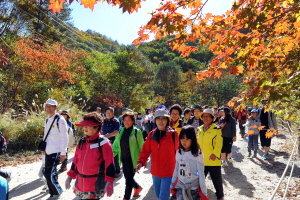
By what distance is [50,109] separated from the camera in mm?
4266

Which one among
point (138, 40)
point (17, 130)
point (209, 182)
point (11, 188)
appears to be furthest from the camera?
point (17, 130)

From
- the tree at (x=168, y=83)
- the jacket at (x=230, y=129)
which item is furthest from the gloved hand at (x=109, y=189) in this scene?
the tree at (x=168, y=83)

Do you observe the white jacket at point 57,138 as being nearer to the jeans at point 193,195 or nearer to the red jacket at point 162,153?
the red jacket at point 162,153

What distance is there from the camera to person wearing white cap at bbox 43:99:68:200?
4.11m

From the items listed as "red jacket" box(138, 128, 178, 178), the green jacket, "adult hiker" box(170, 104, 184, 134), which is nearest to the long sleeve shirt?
"red jacket" box(138, 128, 178, 178)

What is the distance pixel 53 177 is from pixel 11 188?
1.61 m

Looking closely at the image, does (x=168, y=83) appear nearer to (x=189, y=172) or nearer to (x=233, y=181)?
(x=233, y=181)

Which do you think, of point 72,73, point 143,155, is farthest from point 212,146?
point 72,73

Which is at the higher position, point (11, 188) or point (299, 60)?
point (299, 60)

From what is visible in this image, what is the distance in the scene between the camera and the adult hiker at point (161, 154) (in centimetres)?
337

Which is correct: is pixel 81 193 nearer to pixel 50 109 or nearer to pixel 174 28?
pixel 50 109

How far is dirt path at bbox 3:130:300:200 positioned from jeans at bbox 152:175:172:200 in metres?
1.14

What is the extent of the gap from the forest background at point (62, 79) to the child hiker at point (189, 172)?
1.28 metres

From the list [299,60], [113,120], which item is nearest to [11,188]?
[113,120]
